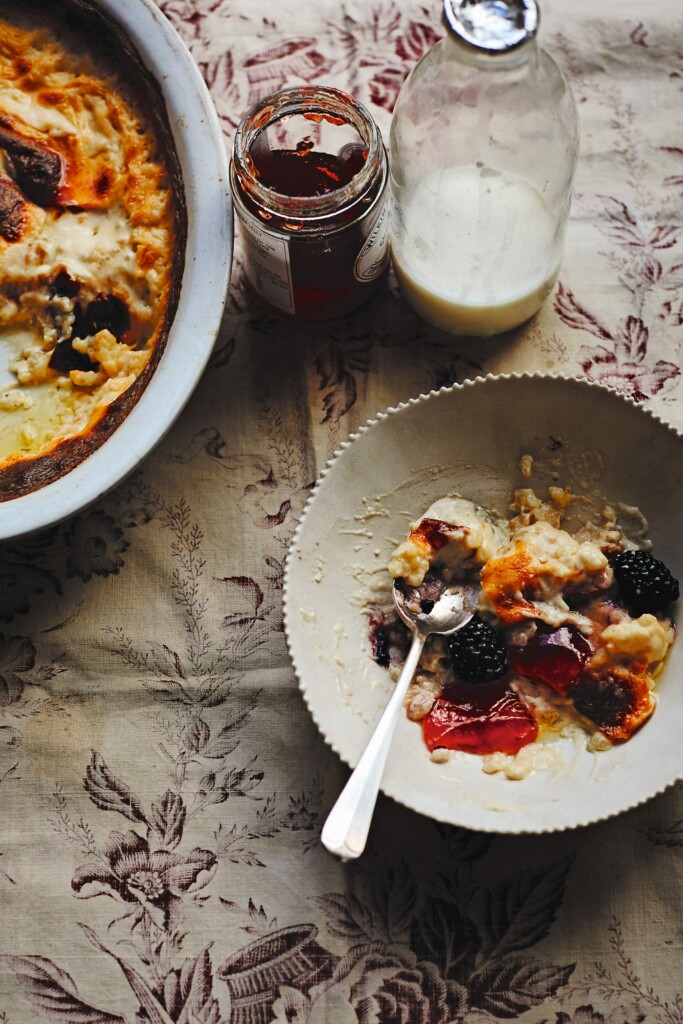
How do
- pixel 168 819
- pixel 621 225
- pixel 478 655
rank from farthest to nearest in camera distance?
pixel 621 225 → pixel 168 819 → pixel 478 655

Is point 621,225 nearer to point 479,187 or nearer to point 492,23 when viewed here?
point 479,187

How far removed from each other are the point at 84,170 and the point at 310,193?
14.4 inches

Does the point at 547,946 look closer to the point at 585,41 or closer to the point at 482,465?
the point at 482,465

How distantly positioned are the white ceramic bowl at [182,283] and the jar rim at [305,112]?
0.21 ft

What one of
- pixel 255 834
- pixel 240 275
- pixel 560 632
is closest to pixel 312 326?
pixel 240 275

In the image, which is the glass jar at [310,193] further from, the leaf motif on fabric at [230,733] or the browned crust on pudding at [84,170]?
the leaf motif on fabric at [230,733]

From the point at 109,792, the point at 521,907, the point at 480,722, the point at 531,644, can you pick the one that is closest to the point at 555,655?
A: the point at 531,644

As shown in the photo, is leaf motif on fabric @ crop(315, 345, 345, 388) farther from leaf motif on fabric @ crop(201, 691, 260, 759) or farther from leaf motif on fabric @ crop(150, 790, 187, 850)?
leaf motif on fabric @ crop(150, 790, 187, 850)

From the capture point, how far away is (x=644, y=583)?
1.24 m

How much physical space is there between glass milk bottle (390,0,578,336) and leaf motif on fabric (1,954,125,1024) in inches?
43.9

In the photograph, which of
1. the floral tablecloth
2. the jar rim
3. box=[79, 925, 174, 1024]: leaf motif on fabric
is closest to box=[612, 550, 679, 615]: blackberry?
the floral tablecloth

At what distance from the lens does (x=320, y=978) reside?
127 cm

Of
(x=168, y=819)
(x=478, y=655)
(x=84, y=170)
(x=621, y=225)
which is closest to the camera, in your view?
(x=478, y=655)

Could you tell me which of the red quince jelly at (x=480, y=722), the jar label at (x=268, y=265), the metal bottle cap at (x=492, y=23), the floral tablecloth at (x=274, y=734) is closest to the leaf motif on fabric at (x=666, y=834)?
the floral tablecloth at (x=274, y=734)
